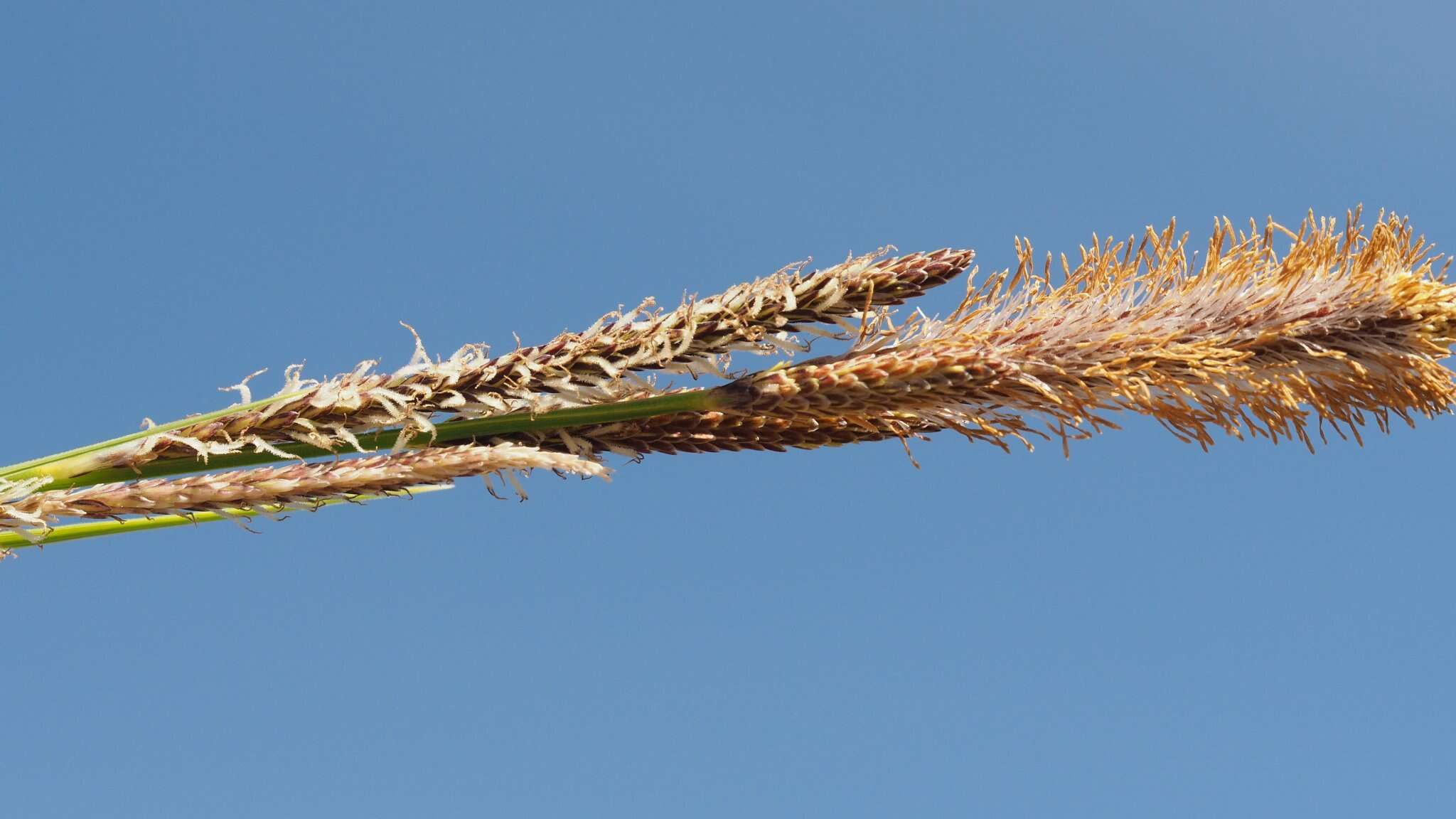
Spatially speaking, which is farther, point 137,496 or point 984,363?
point 984,363

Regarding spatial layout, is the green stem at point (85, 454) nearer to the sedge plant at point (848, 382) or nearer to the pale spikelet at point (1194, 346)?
the sedge plant at point (848, 382)

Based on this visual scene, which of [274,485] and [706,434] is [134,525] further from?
[706,434]

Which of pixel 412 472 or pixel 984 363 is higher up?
pixel 984 363

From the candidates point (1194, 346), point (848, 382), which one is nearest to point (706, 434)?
point (848, 382)

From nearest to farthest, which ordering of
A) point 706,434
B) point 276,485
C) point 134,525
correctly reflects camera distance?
1. point 276,485
2. point 134,525
3. point 706,434

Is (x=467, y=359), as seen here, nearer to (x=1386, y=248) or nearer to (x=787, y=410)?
(x=787, y=410)

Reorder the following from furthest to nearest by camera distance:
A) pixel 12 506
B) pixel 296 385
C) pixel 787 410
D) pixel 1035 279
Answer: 1. pixel 1035 279
2. pixel 787 410
3. pixel 296 385
4. pixel 12 506

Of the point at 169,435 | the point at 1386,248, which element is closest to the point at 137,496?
the point at 169,435
